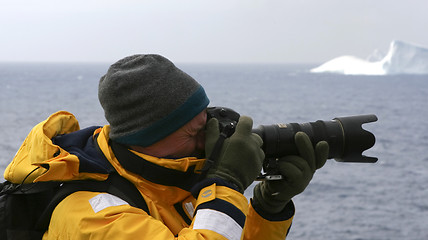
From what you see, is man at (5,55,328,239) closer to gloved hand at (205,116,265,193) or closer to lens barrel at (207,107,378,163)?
gloved hand at (205,116,265,193)

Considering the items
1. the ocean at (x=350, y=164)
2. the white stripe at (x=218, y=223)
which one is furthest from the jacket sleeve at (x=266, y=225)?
the ocean at (x=350, y=164)

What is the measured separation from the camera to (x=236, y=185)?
1.36 m

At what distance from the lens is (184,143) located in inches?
56.1

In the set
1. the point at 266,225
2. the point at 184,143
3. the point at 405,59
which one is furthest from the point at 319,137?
the point at 405,59

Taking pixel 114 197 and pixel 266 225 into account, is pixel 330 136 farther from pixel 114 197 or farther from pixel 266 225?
pixel 114 197

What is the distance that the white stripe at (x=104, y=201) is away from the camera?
48.6 inches

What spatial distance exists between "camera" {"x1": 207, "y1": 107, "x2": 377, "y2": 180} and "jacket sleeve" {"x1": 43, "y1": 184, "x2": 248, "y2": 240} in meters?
0.31

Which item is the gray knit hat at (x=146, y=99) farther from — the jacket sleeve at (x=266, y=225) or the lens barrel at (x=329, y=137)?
the jacket sleeve at (x=266, y=225)

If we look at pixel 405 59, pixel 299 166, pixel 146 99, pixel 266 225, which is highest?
pixel 146 99

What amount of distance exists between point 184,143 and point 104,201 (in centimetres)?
28

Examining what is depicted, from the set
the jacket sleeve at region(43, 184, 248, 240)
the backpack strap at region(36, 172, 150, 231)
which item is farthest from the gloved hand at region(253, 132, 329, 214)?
the backpack strap at region(36, 172, 150, 231)

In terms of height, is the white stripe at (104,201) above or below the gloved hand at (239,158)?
below

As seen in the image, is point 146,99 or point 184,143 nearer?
point 146,99

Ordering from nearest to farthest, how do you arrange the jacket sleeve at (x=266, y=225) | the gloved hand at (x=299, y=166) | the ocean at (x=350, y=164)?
the gloved hand at (x=299, y=166) < the jacket sleeve at (x=266, y=225) < the ocean at (x=350, y=164)
